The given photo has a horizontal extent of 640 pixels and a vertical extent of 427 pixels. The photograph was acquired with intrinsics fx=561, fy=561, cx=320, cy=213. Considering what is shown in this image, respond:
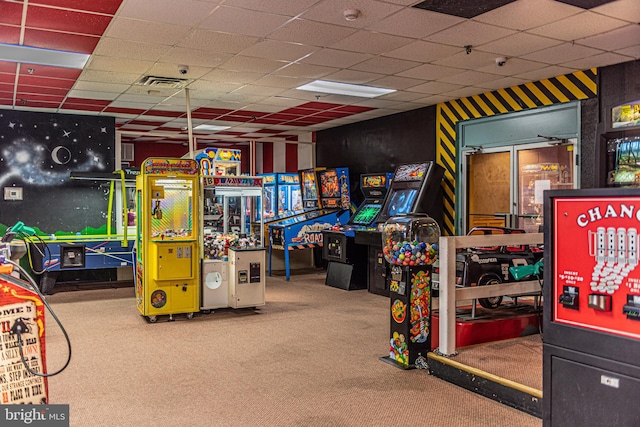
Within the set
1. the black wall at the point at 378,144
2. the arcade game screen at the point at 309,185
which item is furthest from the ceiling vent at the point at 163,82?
the arcade game screen at the point at 309,185

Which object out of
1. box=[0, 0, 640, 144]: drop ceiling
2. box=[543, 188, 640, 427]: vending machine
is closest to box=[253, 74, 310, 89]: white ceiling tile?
box=[0, 0, 640, 144]: drop ceiling

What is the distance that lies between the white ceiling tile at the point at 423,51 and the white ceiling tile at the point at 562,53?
89 cm

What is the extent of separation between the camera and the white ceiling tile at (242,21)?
184 inches

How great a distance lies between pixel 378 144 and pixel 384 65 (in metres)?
3.90

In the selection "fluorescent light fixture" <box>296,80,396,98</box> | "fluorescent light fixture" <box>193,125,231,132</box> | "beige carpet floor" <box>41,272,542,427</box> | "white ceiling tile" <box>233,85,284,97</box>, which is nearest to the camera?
"beige carpet floor" <box>41,272,542,427</box>

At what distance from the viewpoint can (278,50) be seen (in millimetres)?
5801

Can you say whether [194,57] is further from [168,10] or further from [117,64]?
[168,10]

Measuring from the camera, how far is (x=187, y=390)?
4086mm

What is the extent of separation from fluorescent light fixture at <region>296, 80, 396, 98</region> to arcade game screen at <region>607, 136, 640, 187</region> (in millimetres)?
4893

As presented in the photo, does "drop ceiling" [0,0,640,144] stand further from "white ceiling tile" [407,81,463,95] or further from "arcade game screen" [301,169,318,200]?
"arcade game screen" [301,169,318,200]

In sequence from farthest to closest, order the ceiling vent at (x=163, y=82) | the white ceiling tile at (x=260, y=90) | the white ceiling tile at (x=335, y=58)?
the white ceiling tile at (x=260, y=90) → the ceiling vent at (x=163, y=82) → the white ceiling tile at (x=335, y=58)

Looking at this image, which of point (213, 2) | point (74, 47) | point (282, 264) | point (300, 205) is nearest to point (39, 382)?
point (213, 2)

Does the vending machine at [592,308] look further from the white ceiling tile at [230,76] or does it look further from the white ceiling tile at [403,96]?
the white ceiling tile at [403,96]

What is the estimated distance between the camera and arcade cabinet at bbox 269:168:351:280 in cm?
975
